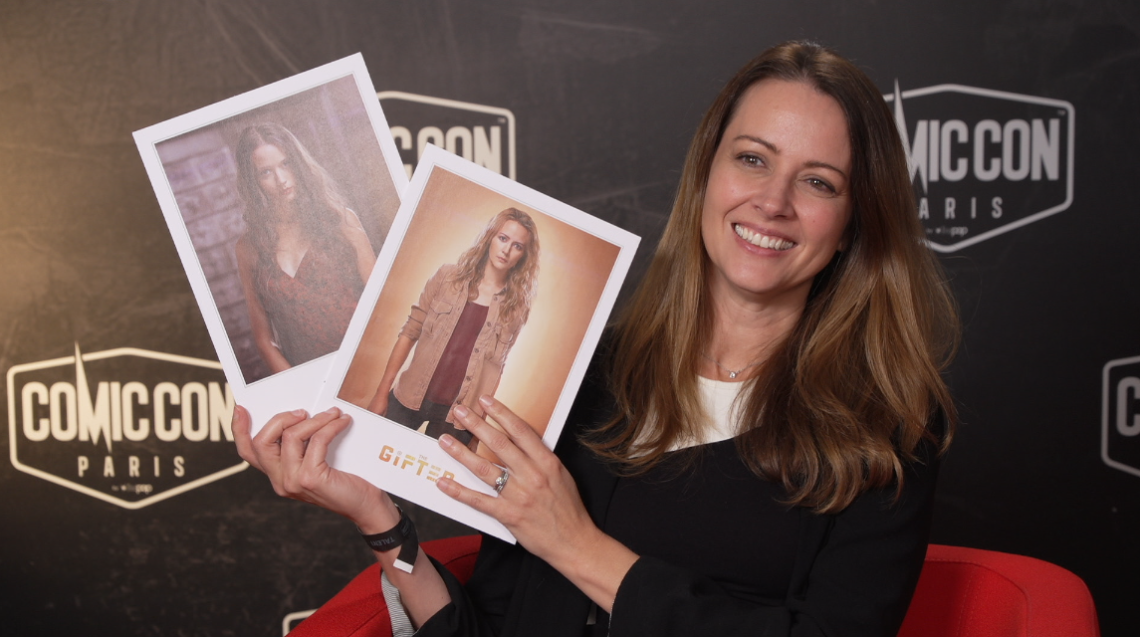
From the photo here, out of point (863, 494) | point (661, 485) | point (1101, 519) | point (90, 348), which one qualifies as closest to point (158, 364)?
point (90, 348)

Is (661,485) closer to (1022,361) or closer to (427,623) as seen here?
(427,623)

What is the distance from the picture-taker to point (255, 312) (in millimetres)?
994

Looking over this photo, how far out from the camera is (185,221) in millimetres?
971

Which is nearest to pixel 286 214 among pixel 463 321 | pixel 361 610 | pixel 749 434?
pixel 463 321

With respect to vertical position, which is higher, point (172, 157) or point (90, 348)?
point (172, 157)

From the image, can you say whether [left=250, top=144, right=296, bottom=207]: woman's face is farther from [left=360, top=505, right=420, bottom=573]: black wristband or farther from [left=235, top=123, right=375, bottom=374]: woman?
[left=360, top=505, right=420, bottom=573]: black wristband

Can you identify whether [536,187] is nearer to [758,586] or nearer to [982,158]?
[982,158]

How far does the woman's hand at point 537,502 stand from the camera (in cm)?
99

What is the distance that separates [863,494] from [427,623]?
561mm

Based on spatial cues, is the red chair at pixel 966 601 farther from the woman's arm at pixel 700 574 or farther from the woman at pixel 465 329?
the woman at pixel 465 329

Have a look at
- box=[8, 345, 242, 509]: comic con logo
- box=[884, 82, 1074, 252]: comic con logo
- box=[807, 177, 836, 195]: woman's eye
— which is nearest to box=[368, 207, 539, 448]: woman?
box=[807, 177, 836, 195]: woman's eye

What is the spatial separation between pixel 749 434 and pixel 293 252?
0.60 m

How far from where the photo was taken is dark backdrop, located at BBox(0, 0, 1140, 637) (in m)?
1.88

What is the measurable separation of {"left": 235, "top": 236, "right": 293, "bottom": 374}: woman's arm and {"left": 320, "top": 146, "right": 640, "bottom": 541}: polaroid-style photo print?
72 mm
